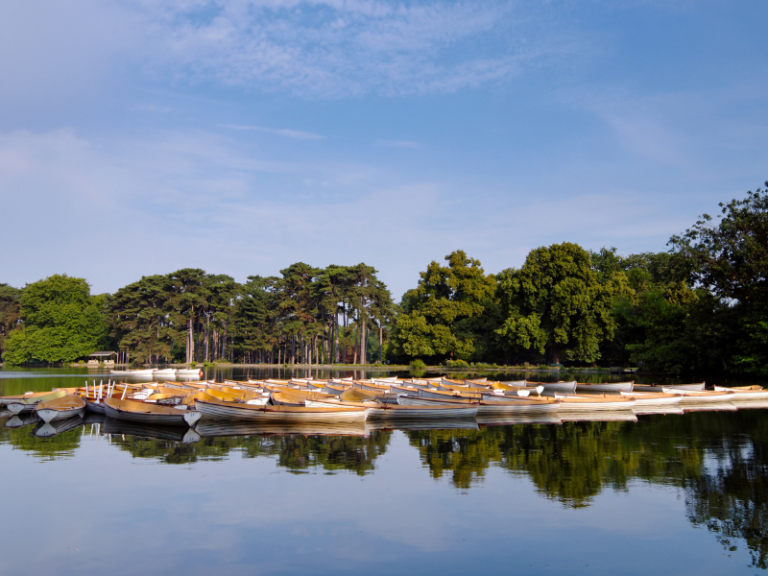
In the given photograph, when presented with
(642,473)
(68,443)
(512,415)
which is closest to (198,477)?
(68,443)

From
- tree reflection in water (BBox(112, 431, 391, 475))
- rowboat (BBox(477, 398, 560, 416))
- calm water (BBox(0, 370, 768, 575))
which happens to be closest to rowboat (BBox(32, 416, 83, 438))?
calm water (BBox(0, 370, 768, 575))

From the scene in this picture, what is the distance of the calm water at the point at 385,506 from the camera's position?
10469 millimetres

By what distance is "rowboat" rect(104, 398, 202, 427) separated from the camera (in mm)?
24578

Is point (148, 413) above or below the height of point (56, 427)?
above

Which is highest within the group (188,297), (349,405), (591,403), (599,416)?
(188,297)

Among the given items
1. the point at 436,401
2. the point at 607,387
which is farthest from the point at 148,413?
the point at 607,387

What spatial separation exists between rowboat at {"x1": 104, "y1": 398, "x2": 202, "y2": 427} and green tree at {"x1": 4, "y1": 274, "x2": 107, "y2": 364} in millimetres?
82401

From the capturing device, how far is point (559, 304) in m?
67.4

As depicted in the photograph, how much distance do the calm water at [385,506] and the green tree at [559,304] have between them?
4501cm

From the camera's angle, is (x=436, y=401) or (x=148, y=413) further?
(x=436, y=401)

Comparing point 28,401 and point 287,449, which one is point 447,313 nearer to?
point 28,401

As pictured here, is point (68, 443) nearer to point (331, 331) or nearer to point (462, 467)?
point (462, 467)

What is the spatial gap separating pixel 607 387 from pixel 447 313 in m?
37.7

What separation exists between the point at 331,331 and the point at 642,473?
79.8 m
